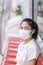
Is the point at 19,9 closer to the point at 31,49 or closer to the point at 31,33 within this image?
the point at 31,33

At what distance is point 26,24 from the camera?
5.84ft

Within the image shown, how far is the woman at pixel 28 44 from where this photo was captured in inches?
68.7

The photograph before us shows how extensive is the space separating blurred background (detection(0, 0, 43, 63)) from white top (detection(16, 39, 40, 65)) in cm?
6

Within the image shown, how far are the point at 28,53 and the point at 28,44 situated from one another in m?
0.08

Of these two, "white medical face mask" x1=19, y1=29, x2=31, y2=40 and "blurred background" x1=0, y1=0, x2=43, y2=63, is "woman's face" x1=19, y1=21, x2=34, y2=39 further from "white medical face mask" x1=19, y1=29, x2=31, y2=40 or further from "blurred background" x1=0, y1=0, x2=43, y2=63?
"blurred background" x1=0, y1=0, x2=43, y2=63

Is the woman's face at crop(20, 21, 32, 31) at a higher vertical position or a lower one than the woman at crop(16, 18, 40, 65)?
higher

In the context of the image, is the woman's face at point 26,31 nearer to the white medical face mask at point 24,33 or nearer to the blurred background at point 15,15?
the white medical face mask at point 24,33

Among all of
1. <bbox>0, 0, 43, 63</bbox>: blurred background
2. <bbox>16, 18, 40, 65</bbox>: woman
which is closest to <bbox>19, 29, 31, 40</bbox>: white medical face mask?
<bbox>16, 18, 40, 65</bbox>: woman

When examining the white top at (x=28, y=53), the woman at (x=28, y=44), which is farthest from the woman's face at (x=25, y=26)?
the white top at (x=28, y=53)

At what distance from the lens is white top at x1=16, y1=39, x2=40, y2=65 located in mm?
1752

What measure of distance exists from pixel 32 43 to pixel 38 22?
0.21m

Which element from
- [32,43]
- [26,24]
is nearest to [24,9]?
[26,24]

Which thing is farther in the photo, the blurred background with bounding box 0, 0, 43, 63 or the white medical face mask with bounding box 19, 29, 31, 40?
the blurred background with bounding box 0, 0, 43, 63

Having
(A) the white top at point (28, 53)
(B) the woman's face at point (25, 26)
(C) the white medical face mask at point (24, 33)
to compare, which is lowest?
(A) the white top at point (28, 53)
